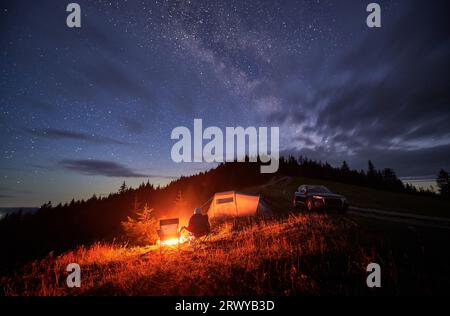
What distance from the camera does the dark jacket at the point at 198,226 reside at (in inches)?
440

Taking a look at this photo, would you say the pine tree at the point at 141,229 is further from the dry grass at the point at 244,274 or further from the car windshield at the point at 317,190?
the dry grass at the point at 244,274

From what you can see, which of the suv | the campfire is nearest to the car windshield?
the suv

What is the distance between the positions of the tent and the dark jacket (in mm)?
9110

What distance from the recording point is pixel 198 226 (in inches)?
444

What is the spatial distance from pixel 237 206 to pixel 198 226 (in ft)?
32.6

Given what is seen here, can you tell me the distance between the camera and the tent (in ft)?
65.9

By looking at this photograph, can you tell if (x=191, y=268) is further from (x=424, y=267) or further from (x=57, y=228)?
(x=57, y=228)

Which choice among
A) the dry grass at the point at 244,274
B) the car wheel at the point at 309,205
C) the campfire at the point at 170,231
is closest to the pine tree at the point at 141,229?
the campfire at the point at 170,231

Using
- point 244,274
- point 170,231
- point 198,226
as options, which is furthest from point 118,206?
point 244,274

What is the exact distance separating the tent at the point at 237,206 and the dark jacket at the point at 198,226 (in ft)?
29.9

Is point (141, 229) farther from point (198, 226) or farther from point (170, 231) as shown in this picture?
point (198, 226)
